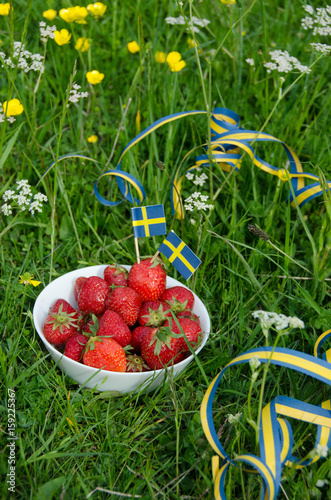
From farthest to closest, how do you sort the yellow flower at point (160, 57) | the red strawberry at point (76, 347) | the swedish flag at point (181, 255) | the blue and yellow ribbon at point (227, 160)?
1. the yellow flower at point (160, 57)
2. the blue and yellow ribbon at point (227, 160)
3. the swedish flag at point (181, 255)
4. the red strawberry at point (76, 347)

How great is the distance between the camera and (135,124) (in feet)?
7.03

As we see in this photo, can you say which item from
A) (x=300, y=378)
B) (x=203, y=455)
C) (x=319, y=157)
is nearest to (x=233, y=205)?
(x=319, y=157)

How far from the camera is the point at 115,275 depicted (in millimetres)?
1494

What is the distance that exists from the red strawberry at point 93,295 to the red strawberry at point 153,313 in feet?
0.40

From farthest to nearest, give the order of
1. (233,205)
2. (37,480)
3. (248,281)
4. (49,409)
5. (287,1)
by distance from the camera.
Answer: (287,1) → (233,205) → (248,281) → (49,409) → (37,480)

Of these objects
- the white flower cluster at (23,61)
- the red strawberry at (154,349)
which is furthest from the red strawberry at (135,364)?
the white flower cluster at (23,61)

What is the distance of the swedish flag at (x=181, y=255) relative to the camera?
4.67 feet

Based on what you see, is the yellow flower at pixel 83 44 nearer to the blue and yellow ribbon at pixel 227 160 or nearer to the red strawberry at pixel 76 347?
the blue and yellow ribbon at pixel 227 160

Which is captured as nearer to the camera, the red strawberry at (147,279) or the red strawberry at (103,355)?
the red strawberry at (103,355)

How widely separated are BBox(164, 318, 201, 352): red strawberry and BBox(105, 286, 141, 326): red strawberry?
11cm

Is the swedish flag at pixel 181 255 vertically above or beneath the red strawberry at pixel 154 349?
above

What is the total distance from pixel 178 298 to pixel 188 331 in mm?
130

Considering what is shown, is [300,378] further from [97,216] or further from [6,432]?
[97,216]

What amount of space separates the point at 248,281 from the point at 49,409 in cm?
74
